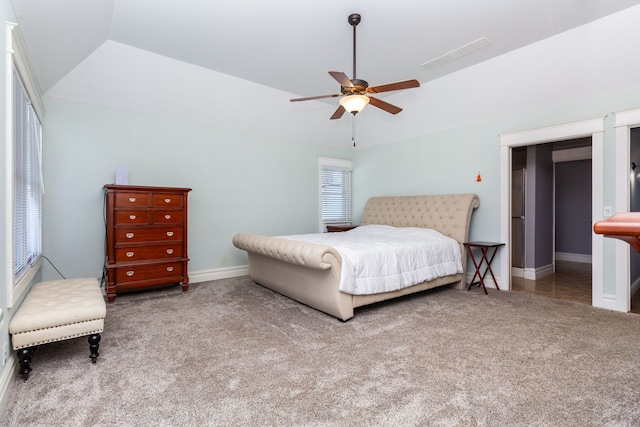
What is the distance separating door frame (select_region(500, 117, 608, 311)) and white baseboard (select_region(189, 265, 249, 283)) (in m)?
4.09

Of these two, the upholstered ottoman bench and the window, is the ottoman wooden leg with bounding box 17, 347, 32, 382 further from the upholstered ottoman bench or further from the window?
the window

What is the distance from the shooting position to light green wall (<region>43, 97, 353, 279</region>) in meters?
4.03

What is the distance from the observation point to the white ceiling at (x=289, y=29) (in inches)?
119

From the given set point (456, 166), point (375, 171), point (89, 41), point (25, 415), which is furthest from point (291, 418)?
point (375, 171)

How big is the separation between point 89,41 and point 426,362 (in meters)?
4.44

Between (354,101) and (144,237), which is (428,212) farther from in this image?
(144,237)

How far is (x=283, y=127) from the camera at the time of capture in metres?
5.86

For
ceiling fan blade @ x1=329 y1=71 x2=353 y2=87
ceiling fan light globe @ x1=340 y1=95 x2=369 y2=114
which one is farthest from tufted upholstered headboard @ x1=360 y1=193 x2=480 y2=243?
ceiling fan blade @ x1=329 y1=71 x2=353 y2=87

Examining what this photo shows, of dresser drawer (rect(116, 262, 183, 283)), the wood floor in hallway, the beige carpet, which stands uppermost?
dresser drawer (rect(116, 262, 183, 283))

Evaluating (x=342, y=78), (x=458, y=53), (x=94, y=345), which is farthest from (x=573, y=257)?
(x=94, y=345)

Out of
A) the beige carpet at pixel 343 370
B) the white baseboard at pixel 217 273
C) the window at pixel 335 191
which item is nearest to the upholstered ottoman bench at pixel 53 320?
the beige carpet at pixel 343 370

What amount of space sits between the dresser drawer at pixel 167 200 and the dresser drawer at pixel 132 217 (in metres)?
0.18

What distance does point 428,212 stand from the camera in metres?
5.25

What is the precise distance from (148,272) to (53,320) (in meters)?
2.02
